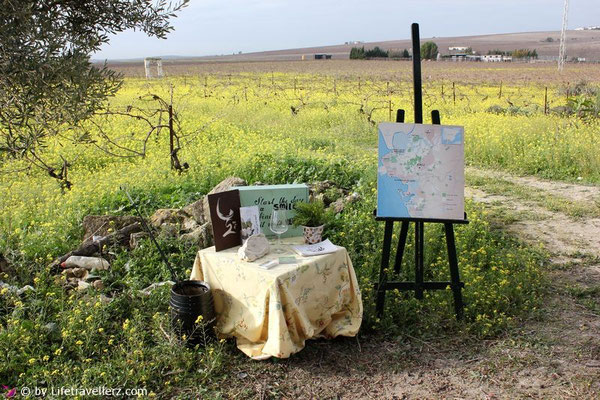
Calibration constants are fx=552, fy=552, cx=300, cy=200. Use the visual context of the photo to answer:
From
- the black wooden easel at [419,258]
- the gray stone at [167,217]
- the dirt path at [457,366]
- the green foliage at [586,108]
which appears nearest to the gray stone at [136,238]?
the gray stone at [167,217]

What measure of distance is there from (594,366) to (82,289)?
4449 mm

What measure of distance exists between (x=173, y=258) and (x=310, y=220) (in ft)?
6.00

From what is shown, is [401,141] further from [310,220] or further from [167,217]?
[167,217]

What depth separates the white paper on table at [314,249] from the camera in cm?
452

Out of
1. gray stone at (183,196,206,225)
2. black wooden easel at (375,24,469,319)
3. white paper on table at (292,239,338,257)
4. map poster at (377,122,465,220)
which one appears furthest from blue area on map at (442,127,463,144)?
gray stone at (183,196,206,225)

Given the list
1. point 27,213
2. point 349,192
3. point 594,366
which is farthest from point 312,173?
point 594,366

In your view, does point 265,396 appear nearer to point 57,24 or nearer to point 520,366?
point 520,366

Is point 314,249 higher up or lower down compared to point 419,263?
higher up

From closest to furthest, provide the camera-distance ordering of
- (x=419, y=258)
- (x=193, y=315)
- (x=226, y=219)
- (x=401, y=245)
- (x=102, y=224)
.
Answer: 1. (x=193, y=315)
2. (x=226, y=219)
3. (x=419, y=258)
4. (x=401, y=245)
5. (x=102, y=224)

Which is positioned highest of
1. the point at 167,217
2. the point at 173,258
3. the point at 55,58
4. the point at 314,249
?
the point at 55,58

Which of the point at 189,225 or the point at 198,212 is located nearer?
the point at 189,225

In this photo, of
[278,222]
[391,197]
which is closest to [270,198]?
[278,222]

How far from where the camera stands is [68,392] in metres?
3.80

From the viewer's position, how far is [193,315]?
435cm
